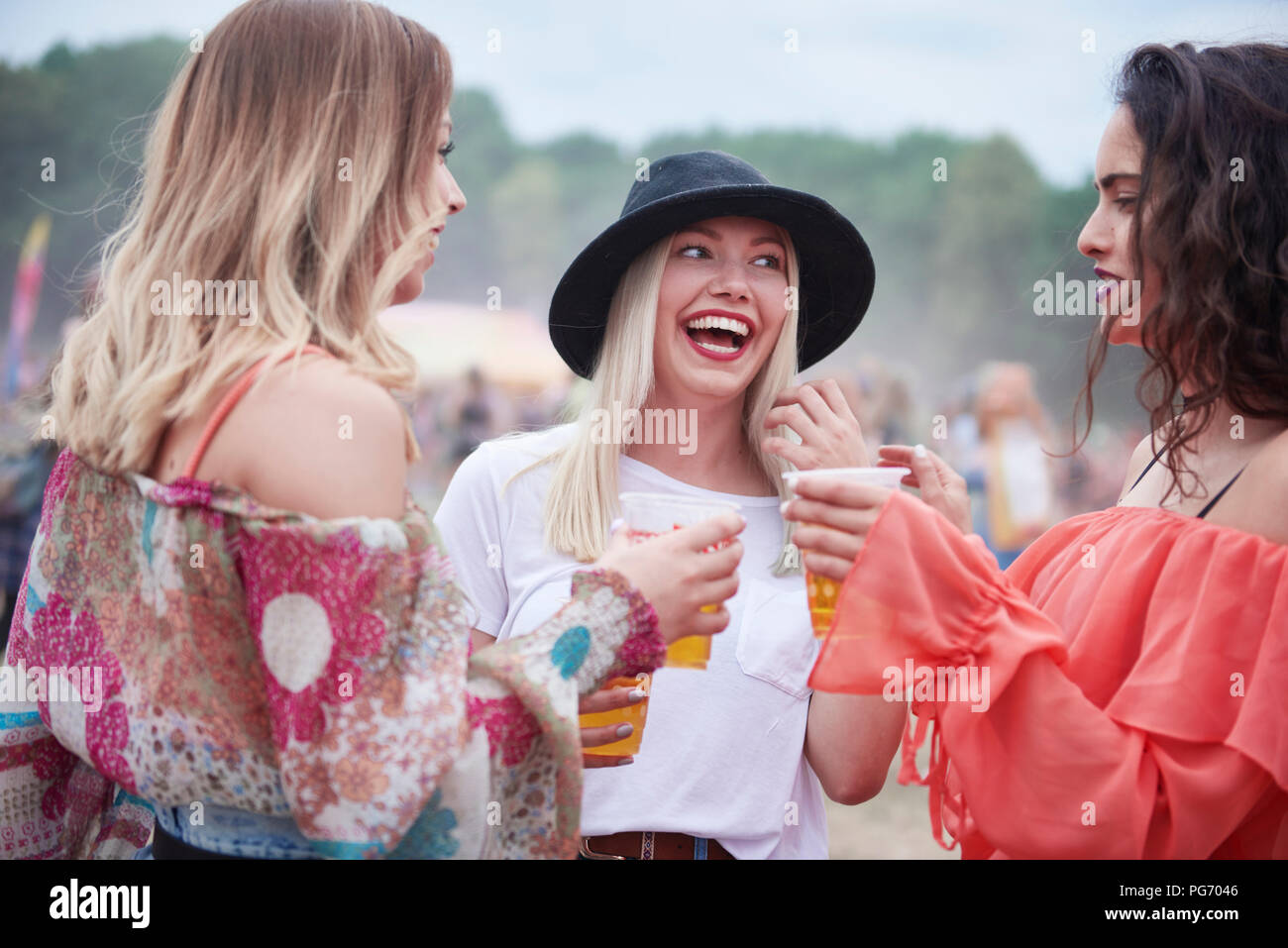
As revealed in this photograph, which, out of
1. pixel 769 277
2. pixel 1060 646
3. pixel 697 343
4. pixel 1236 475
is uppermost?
pixel 769 277

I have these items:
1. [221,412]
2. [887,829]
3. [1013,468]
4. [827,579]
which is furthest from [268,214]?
[1013,468]

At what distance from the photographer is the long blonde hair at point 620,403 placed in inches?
99.9

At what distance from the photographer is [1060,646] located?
1771 mm

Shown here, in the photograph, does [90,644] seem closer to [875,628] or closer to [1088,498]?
[875,628]

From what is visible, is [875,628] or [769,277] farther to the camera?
[769,277]

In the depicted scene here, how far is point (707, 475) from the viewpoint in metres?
2.74

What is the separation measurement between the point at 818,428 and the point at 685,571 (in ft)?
2.85

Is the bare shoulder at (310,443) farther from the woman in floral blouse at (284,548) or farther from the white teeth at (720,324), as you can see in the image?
the white teeth at (720,324)

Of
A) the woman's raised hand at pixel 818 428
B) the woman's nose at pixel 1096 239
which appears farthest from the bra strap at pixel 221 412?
the woman's nose at pixel 1096 239

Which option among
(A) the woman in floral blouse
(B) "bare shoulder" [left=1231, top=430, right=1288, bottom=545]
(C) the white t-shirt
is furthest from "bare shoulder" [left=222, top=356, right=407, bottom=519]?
(B) "bare shoulder" [left=1231, top=430, right=1288, bottom=545]

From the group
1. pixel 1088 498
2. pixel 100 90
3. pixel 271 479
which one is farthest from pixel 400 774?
pixel 100 90

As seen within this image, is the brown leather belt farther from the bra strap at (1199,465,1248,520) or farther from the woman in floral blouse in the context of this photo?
the bra strap at (1199,465,1248,520)

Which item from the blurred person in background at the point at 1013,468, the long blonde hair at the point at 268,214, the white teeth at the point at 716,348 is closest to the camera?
the long blonde hair at the point at 268,214

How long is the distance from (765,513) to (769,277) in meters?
0.62
